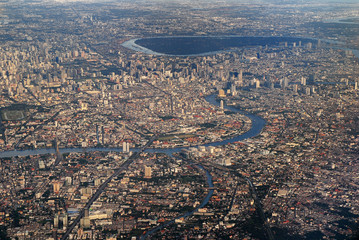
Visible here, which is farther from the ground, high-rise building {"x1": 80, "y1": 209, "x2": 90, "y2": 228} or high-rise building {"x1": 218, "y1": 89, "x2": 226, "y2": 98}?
high-rise building {"x1": 80, "y1": 209, "x2": 90, "y2": 228}

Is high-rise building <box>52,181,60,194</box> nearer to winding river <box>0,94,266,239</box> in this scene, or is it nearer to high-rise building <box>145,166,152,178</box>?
high-rise building <box>145,166,152,178</box>

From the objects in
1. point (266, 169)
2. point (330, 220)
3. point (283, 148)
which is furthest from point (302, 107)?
point (330, 220)

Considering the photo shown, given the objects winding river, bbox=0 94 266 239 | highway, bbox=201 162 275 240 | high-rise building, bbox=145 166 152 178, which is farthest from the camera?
high-rise building, bbox=145 166 152 178

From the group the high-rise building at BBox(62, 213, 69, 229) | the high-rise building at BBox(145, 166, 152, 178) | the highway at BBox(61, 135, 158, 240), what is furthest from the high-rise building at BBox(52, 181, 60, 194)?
the high-rise building at BBox(145, 166, 152, 178)

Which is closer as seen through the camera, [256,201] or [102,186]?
[256,201]

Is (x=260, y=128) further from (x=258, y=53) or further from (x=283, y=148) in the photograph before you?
(x=258, y=53)

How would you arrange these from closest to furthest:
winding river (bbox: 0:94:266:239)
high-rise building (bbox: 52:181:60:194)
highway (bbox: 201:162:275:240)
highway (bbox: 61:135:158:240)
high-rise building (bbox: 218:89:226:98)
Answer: highway (bbox: 201:162:275:240), highway (bbox: 61:135:158:240), winding river (bbox: 0:94:266:239), high-rise building (bbox: 52:181:60:194), high-rise building (bbox: 218:89:226:98)

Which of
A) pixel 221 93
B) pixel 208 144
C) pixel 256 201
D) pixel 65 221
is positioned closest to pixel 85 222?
pixel 65 221

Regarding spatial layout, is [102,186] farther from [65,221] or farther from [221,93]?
[221,93]

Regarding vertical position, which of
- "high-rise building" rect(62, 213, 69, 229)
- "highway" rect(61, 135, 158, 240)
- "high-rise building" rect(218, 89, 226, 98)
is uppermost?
"high-rise building" rect(62, 213, 69, 229)

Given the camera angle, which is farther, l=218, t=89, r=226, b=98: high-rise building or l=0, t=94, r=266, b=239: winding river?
l=218, t=89, r=226, b=98: high-rise building

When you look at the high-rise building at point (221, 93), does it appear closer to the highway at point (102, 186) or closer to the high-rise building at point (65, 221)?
the highway at point (102, 186)
